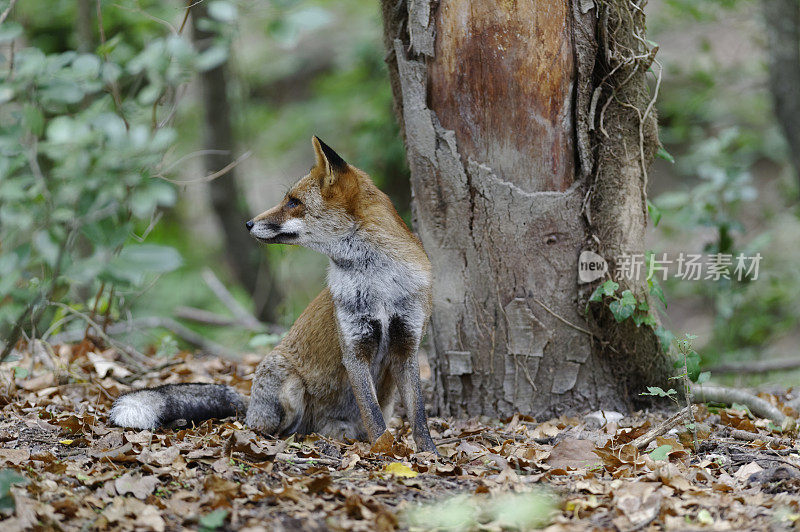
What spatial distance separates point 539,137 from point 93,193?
3207mm

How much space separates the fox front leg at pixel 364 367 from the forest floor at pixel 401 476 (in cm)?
19

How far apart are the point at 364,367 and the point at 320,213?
114cm

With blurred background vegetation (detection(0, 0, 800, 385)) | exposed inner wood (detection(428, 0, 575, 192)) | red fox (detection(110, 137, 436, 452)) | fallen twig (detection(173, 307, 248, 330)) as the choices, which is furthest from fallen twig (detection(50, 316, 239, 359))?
exposed inner wood (detection(428, 0, 575, 192))

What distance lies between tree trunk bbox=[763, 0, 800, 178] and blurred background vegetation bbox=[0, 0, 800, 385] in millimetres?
231

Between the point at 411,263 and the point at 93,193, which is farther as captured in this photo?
the point at 411,263

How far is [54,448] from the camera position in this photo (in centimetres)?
443

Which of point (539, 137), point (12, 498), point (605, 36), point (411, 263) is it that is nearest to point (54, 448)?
point (12, 498)

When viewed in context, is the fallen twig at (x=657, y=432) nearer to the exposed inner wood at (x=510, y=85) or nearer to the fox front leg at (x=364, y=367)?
the fox front leg at (x=364, y=367)

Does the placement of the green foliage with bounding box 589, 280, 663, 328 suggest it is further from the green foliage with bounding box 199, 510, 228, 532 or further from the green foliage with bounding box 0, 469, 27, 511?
the green foliage with bounding box 0, 469, 27, 511

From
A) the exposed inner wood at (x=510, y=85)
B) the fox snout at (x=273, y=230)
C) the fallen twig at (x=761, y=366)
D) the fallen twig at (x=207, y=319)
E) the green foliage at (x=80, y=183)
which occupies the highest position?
the exposed inner wood at (x=510, y=85)

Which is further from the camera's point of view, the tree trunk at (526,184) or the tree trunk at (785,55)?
the tree trunk at (785,55)

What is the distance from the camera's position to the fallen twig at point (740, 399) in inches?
217

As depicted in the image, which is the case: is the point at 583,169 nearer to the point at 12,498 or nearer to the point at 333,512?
the point at 333,512

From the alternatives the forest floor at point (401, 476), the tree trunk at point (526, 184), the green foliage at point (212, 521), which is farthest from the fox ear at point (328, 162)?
the green foliage at point (212, 521)
